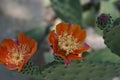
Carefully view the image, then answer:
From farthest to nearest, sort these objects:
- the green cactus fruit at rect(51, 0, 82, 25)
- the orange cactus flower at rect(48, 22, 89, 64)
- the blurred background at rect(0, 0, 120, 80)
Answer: the blurred background at rect(0, 0, 120, 80) < the green cactus fruit at rect(51, 0, 82, 25) < the orange cactus flower at rect(48, 22, 89, 64)

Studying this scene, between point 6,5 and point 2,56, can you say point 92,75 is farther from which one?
point 6,5

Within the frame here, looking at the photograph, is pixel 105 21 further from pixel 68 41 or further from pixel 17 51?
pixel 17 51

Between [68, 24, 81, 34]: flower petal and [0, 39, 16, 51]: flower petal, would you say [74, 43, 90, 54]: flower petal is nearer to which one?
[68, 24, 81, 34]: flower petal

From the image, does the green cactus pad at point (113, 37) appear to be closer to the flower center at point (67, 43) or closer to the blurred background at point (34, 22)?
the flower center at point (67, 43)

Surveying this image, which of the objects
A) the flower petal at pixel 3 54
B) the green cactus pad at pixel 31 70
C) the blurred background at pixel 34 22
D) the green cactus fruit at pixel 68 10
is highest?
the blurred background at pixel 34 22

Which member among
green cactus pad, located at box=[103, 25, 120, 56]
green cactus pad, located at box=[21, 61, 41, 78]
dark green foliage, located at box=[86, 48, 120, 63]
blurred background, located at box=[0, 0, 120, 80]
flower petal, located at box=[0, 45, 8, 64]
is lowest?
green cactus pad, located at box=[21, 61, 41, 78]

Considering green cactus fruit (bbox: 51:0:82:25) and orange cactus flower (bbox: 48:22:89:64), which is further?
green cactus fruit (bbox: 51:0:82:25)

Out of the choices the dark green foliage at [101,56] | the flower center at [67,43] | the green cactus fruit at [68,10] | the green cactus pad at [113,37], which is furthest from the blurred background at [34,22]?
the flower center at [67,43]

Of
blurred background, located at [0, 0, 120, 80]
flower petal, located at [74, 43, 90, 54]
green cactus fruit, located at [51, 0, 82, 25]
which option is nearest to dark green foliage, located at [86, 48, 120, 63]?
green cactus fruit, located at [51, 0, 82, 25]
